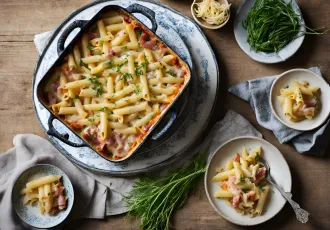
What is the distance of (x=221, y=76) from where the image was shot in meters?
3.79

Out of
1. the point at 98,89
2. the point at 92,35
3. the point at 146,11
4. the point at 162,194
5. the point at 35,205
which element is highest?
the point at 146,11

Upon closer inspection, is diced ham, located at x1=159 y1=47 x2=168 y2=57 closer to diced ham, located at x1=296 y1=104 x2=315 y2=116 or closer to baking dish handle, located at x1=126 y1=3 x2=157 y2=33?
baking dish handle, located at x1=126 y1=3 x2=157 y2=33

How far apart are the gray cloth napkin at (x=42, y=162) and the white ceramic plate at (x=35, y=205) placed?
45 millimetres

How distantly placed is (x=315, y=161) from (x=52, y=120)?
68.3 inches

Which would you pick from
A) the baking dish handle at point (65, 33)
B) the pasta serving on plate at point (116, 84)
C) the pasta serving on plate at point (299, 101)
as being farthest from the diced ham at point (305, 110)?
the baking dish handle at point (65, 33)

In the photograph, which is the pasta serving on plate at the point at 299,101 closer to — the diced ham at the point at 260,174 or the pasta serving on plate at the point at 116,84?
the diced ham at the point at 260,174

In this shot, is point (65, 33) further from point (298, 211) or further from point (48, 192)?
point (298, 211)

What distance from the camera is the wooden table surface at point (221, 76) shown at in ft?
12.1

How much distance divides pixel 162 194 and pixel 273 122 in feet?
2.87

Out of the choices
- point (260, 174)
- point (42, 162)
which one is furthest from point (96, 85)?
point (260, 174)

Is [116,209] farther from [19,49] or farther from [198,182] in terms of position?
[19,49]

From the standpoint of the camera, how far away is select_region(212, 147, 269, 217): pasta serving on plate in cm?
353

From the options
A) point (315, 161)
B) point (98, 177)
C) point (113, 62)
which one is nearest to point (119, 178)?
point (98, 177)

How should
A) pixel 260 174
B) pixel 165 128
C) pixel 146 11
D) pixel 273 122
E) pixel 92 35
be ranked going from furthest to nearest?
pixel 273 122
pixel 260 174
pixel 92 35
pixel 146 11
pixel 165 128
